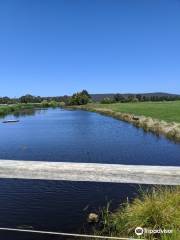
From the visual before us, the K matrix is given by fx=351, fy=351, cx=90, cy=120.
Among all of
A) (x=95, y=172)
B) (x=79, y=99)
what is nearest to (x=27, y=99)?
(x=79, y=99)

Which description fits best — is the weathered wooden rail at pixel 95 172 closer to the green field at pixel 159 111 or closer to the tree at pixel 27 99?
the green field at pixel 159 111

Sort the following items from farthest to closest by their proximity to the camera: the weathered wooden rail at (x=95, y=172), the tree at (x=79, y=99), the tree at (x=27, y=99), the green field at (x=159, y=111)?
the tree at (x=27, y=99) → the tree at (x=79, y=99) → the green field at (x=159, y=111) → the weathered wooden rail at (x=95, y=172)

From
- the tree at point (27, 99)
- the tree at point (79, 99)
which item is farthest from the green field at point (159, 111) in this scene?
the tree at point (27, 99)

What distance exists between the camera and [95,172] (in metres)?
3.63

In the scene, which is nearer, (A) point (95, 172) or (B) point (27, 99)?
(A) point (95, 172)

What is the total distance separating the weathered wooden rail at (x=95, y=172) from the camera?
11.6 feet

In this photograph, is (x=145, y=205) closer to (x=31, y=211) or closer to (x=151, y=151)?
(x=31, y=211)

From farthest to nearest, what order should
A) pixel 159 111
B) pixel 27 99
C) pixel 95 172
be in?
pixel 27 99
pixel 159 111
pixel 95 172

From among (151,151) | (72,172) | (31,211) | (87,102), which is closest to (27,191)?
(31,211)

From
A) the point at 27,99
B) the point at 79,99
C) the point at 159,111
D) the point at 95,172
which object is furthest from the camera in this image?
the point at 27,99

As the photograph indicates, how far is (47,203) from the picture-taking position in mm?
11695

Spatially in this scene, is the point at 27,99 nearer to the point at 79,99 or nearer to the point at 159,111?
the point at 79,99

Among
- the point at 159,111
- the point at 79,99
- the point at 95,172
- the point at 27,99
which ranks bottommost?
the point at 159,111

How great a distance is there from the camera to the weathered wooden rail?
11.6ft
